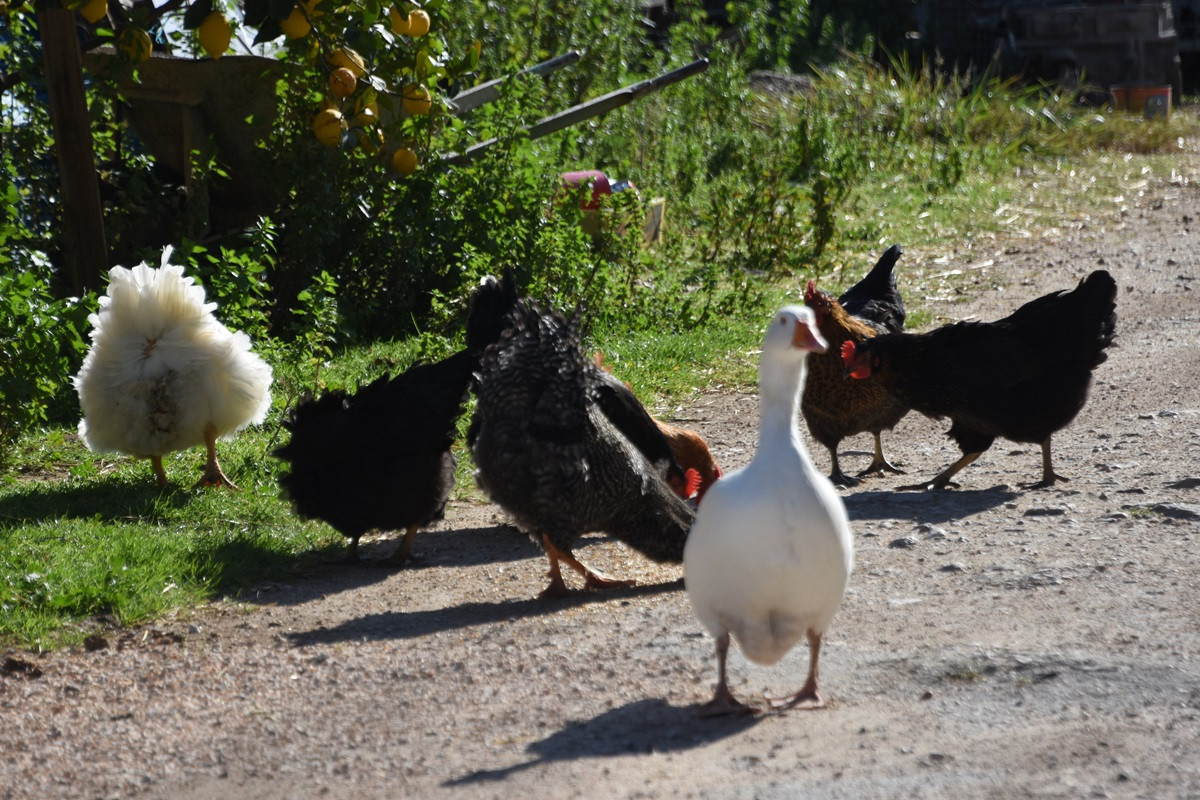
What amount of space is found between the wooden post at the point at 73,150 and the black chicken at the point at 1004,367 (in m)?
4.24

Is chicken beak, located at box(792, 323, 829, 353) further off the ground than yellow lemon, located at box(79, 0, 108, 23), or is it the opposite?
yellow lemon, located at box(79, 0, 108, 23)

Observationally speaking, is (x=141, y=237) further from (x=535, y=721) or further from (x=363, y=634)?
(x=535, y=721)

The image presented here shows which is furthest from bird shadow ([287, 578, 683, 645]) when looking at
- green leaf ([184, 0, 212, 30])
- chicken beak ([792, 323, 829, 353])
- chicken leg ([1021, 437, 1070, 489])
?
green leaf ([184, 0, 212, 30])

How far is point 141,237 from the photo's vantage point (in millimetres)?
8453

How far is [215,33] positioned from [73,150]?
2.40 m

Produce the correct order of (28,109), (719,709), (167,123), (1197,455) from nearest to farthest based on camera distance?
(719,709) → (1197,455) → (28,109) → (167,123)

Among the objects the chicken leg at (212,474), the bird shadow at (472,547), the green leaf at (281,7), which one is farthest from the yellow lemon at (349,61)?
the bird shadow at (472,547)

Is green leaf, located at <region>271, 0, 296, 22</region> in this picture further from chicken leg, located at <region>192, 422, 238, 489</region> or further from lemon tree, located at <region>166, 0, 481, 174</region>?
chicken leg, located at <region>192, 422, 238, 489</region>

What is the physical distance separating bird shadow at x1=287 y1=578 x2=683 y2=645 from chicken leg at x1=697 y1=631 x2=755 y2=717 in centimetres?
120

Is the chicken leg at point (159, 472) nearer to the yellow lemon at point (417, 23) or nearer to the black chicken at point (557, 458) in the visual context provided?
the black chicken at point (557, 458)

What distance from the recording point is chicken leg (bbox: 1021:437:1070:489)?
618 cm

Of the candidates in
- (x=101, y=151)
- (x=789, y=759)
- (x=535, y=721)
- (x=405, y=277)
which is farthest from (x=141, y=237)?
(x=789, y=759)

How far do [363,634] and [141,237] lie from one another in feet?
15.9

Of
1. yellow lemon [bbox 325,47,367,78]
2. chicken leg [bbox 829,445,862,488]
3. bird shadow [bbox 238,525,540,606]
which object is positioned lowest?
bird shadow [bbox 238,525,540,606]
